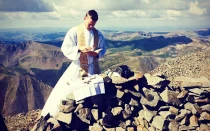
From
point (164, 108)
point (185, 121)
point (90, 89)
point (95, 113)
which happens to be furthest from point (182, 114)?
point (90, 89)

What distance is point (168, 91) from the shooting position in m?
5.13

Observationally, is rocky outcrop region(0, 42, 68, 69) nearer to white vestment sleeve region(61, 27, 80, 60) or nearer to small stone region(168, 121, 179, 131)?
white vestment sleeve region(61, 27, 80, 60)

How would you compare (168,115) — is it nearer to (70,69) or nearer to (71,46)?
(70,69)

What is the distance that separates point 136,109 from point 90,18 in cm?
224

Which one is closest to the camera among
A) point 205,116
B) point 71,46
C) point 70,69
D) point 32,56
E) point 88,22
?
point 88,22

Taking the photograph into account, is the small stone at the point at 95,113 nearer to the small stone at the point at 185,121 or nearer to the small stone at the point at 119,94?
the small stone at the point at 119,94

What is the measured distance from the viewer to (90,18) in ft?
15.1

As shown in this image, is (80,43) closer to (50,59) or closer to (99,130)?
(99,130)

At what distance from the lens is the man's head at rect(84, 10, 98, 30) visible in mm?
4551

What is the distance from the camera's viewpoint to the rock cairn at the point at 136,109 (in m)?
4.93

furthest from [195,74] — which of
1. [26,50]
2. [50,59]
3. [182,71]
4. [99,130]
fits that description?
[26,50]

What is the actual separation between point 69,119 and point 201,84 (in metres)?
2.95

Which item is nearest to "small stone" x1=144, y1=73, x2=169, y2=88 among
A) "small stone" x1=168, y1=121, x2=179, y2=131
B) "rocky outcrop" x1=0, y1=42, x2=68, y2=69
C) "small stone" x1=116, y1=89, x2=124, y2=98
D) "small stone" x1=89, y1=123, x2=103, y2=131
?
"small stone" x1=116, y1=89, x2=124, y2=98

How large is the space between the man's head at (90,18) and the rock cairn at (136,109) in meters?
1.19
